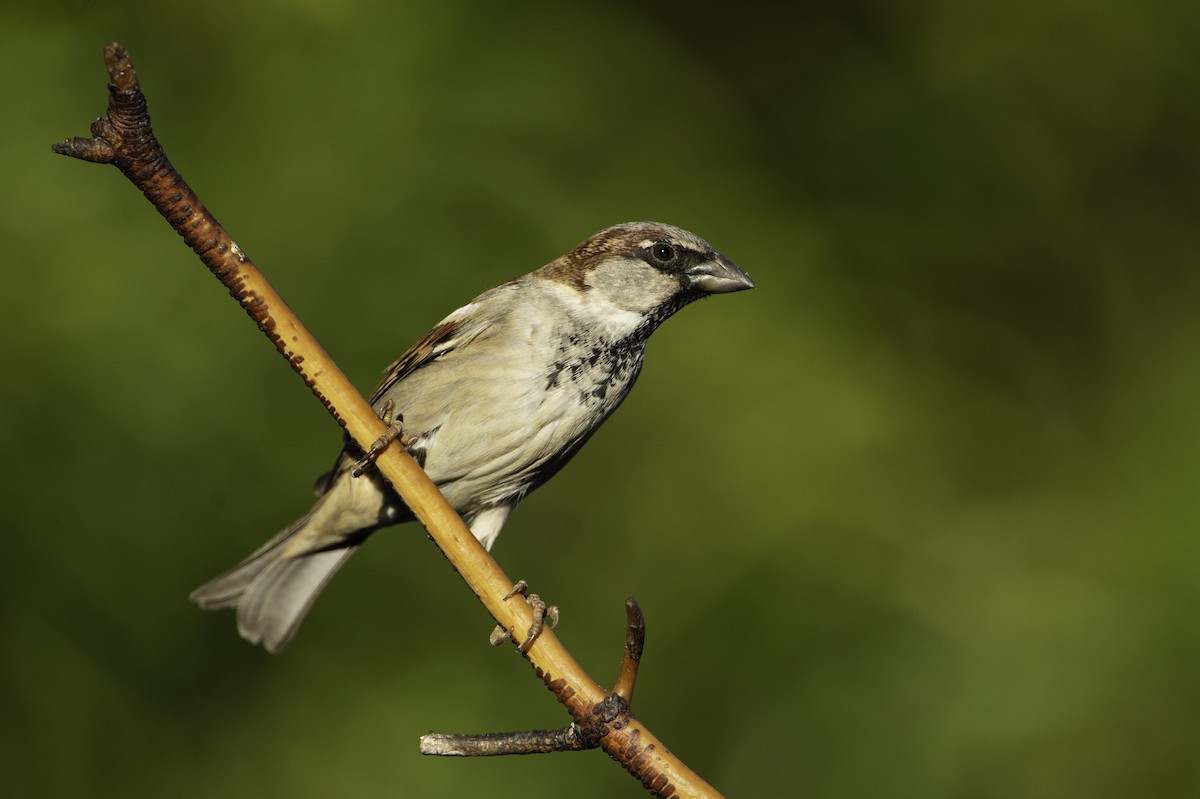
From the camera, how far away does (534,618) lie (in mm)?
1562

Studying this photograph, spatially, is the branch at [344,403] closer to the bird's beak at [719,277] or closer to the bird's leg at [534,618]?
the bird's leg at [534,618]

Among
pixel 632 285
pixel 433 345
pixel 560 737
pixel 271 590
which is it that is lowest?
pixel 560 737

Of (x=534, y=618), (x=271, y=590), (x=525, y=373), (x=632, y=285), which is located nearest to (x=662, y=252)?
(x=632, y=285)

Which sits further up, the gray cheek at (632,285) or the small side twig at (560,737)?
the gray cheek at (632,285)

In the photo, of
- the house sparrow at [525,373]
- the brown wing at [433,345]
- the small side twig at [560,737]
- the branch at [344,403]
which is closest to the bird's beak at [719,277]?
the house sparrow at [525,373]

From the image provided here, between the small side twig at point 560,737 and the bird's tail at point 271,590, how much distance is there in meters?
1.19

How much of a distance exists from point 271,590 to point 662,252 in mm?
1127

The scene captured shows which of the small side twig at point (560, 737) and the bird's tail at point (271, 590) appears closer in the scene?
the small side twig at point (560, 737)

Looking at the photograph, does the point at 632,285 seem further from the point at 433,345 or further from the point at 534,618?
the point at 534,618

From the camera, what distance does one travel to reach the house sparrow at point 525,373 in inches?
84.9

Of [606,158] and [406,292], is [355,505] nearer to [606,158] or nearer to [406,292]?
[406,292]

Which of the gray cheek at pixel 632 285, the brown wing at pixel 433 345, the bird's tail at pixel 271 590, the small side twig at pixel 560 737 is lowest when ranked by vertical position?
the small side twig at pixel 560 737

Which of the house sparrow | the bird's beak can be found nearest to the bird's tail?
the house sparrow

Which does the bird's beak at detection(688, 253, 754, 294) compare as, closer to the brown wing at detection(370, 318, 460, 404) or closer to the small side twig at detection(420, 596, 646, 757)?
the brown wing at detection(370, 318, 460, 404)
